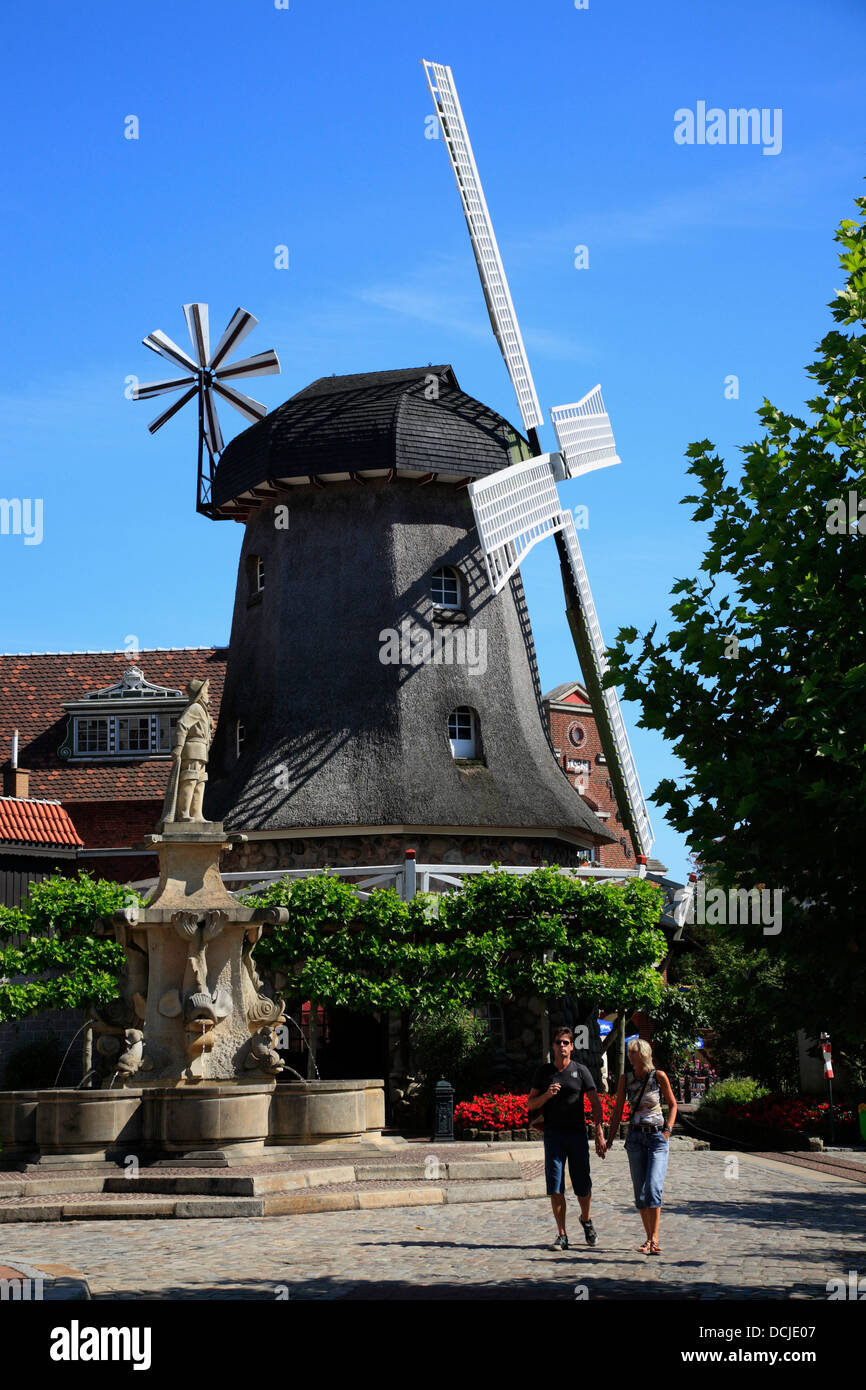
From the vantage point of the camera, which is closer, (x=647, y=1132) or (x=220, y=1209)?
(x=647, y=1132)

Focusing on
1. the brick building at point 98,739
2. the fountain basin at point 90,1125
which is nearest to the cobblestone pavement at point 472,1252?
the fountain basin at point 90,1125

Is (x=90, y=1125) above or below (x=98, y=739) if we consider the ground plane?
below

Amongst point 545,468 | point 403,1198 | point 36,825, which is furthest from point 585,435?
point 403,1198

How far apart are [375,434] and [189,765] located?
13318mm

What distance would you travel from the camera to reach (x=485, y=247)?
34.8 m

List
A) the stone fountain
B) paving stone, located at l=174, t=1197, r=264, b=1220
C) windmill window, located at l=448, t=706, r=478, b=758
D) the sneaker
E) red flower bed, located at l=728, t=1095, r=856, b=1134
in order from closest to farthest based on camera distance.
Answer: the sneaker < paving stone, located at l=174, t=1197, r=264, b=1220 < the stone fountain < red flower bed, located at l=728, t=1095, r=856, b=1134 < windmill window, located at l=448, t=706, r=478, b=758

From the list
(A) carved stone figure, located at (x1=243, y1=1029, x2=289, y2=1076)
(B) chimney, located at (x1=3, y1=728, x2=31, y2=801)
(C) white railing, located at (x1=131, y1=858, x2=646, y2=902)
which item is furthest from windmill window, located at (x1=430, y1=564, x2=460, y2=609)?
(A) carved stone figure, located at (x1=243, y1=1029, x2=289, y2=1076)

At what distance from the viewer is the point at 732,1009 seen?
2948 cm

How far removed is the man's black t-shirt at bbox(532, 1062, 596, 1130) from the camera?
12.7 meters

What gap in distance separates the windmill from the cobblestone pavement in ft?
56.5

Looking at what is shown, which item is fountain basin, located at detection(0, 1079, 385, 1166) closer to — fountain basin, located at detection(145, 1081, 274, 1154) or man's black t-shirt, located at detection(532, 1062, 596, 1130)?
fountain basin, located at detection(145, 1081, 274, 1154)

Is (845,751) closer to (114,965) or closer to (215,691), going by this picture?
(114,965)

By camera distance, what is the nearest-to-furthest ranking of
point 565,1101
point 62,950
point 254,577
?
point 565,1101
point 62,950
point 254,577

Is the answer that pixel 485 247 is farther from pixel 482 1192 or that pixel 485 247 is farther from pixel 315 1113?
pixel 482 1192
